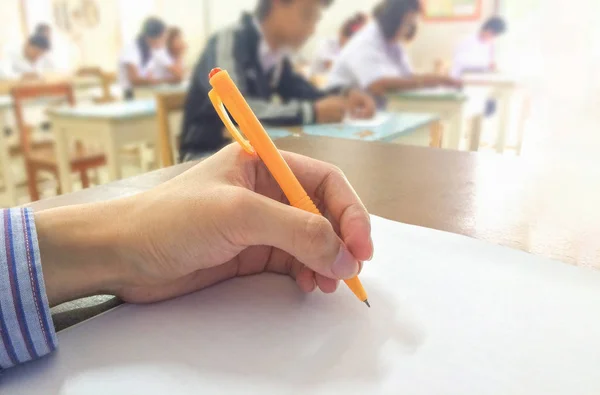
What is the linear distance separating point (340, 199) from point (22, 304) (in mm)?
224

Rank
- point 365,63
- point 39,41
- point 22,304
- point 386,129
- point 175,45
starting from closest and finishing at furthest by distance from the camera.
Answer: point 22,304 < point 386,129 < point 365,63 < point 175,45 < point 39,41

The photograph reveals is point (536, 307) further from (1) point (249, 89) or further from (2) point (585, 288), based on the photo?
(1) point (249, 89)

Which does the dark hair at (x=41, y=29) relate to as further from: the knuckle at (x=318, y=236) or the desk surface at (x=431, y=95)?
the knuckle at (x=318, y=236)

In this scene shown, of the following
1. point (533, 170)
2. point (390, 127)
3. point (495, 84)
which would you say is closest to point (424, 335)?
point (533, 170)

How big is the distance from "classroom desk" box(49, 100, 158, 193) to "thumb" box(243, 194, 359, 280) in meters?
1.54

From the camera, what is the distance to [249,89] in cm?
148

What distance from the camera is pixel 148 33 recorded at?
13.0 ft

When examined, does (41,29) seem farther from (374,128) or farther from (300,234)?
(300,234)

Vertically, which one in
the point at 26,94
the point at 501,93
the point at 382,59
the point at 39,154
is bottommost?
the point at 39,154

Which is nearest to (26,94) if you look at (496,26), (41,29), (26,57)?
(496,26)

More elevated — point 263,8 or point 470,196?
point 263,8

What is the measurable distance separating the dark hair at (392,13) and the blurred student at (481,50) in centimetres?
144

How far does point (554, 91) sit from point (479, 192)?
3509 mm

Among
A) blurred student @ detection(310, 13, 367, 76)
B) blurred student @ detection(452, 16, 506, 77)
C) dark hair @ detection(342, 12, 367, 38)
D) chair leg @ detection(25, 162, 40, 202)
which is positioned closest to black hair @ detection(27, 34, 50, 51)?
blurred student @ detection(310, 13, 367, 76)
